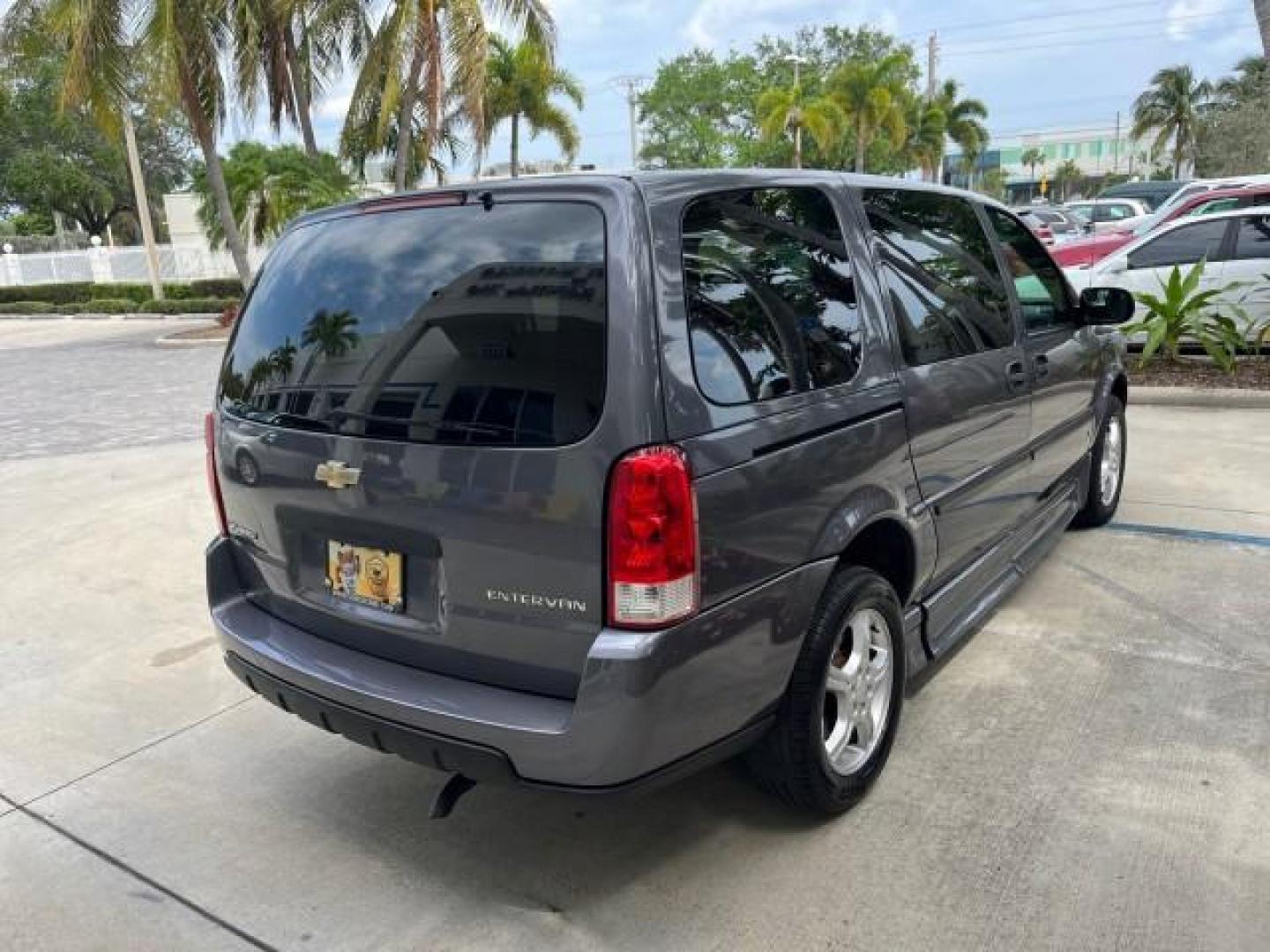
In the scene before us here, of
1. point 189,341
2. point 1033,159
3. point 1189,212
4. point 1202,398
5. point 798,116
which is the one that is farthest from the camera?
point 1033,159

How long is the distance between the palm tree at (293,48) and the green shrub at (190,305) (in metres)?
4.89

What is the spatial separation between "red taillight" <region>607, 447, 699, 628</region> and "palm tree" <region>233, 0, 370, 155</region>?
1890 centimetres

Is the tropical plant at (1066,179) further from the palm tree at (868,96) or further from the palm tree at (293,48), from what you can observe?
the palm tree at (293,48)

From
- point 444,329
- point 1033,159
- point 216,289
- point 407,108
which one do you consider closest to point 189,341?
point 407,108

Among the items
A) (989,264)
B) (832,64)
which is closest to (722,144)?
(832,64)

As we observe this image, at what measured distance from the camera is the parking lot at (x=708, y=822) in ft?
8.31

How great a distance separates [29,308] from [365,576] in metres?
33.6

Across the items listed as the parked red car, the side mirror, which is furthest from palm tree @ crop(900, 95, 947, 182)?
the side mirror

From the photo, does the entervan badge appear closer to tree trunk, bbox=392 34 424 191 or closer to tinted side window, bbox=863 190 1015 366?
tinted side window, bbox=863 190 1015 366

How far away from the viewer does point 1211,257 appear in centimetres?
1012

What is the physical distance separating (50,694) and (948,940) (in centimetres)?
350

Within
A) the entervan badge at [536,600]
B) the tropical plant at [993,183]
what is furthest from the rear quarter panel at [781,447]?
the tropical plant at [993,183]

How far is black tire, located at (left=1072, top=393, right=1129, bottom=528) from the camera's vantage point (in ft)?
16.8

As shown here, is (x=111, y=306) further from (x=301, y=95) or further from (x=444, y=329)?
(x=444, y=329)
